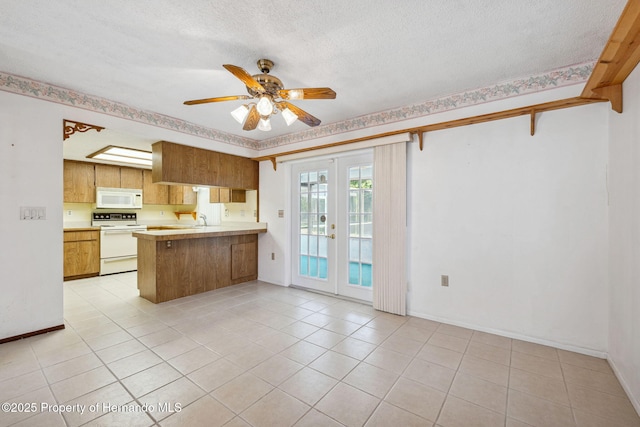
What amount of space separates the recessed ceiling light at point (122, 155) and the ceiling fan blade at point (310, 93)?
137 inches

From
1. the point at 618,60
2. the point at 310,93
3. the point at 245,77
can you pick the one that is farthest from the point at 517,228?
the point at 245,77

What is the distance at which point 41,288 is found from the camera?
266 cm

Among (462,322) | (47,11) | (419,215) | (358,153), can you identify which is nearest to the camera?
(47,11)

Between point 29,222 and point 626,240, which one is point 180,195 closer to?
point 29,222

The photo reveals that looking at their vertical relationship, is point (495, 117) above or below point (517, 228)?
above

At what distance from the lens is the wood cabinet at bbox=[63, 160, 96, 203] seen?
16.2 feet

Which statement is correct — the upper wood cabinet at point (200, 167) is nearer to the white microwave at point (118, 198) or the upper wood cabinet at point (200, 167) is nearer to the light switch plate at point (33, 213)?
the light switch plate at point (33, 213)

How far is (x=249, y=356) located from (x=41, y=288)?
218 centimetres

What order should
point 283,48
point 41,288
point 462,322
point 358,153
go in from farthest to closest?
point 358,153 → point 462,322 → point 41,288 → point 283,48

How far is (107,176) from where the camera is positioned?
540cm

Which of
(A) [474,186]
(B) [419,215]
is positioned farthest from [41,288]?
(A) [474,186]

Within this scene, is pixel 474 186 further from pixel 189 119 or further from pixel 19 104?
pixel 19 104

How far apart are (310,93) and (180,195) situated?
17.3 feet

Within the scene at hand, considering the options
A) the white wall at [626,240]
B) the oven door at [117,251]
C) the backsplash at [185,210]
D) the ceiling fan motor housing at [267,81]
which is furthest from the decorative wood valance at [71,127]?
the white wall at [626,240]
